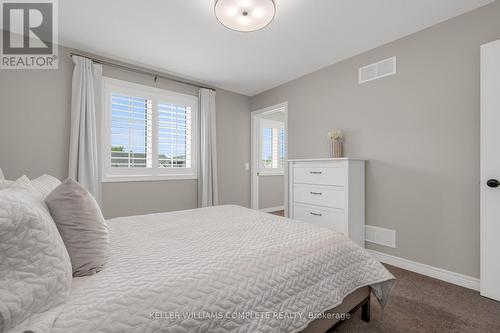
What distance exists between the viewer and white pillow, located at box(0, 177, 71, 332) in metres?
0.62

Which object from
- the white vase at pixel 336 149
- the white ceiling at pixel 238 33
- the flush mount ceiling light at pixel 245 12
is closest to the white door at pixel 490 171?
the white ceiling at pixel 238 33

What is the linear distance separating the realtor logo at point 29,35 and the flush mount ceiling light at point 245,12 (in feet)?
5.19

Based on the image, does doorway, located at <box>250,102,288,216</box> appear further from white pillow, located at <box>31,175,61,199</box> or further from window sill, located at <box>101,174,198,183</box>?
white pillow, located at <box>31,175,61,199</box>

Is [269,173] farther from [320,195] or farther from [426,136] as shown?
[426,136]

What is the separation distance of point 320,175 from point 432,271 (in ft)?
4.80

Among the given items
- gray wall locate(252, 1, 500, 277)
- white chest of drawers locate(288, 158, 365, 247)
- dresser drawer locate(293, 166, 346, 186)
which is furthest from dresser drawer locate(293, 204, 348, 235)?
gray wall locate(252, 1, 500, 277)

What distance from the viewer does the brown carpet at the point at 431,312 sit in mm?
1531

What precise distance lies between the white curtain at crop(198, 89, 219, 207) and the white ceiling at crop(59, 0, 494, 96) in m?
0.60

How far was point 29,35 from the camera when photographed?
2570 millimetres

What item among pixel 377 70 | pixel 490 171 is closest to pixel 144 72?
pixel 377 70

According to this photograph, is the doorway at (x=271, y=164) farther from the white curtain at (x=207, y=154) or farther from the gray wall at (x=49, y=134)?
the gray wall at (x=49, y=134)

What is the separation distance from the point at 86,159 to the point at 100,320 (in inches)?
107

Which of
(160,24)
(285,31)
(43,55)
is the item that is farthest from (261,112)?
(43,55)

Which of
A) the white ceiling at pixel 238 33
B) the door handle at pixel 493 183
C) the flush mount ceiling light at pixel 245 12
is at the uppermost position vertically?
the white ceiling at pixel 238 33
